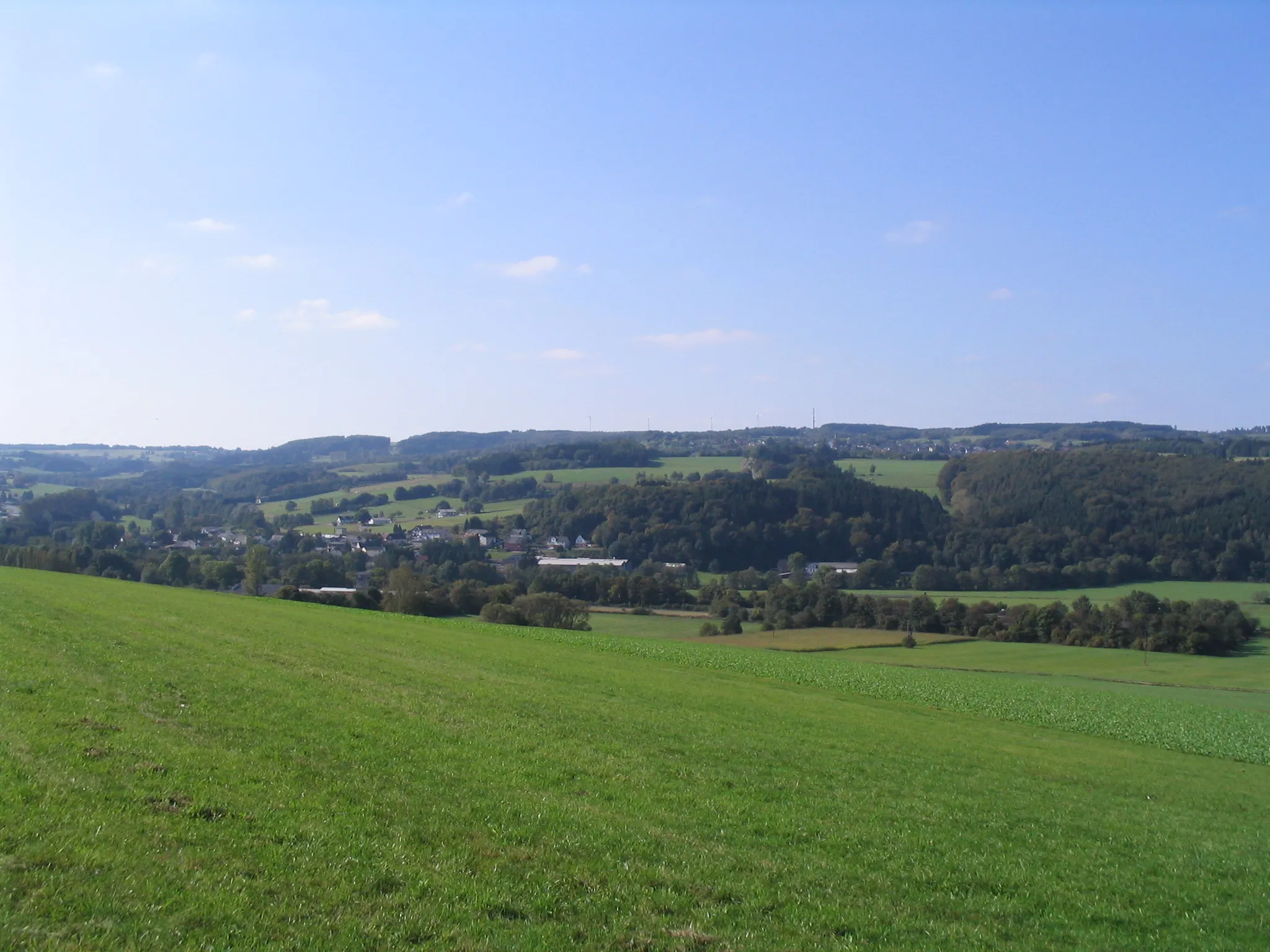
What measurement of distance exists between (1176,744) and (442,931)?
101ft

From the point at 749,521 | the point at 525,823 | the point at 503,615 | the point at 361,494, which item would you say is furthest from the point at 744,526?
the point at 525,823

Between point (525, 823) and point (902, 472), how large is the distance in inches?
6619

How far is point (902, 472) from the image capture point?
17162cm

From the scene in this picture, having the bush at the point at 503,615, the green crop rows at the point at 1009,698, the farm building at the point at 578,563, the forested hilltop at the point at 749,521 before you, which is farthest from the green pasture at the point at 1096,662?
the farm building at the point at 578,563

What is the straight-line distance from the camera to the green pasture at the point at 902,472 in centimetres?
15362

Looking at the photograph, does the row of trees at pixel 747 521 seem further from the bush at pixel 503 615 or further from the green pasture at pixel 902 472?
the bush at pixel 503 615

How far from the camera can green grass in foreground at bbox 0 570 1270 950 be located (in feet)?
26.9

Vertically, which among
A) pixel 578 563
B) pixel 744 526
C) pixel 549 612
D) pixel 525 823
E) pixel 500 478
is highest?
pixel 525 823

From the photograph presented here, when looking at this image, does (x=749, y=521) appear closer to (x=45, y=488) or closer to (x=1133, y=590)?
(x=1133, y=590)

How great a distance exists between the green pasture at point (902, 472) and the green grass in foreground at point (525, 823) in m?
130

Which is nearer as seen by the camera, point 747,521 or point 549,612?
point 549,612

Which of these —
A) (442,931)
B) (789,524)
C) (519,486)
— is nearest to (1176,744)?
(442,931)

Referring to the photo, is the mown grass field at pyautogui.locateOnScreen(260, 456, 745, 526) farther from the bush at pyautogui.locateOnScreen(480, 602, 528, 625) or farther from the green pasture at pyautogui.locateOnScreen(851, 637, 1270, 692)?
the green pasture at pyautogui.locateOnScreen(851, 637, 1270, 692)

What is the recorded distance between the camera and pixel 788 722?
2314cm
